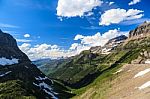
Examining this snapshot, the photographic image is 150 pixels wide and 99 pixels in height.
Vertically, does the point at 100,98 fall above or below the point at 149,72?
below

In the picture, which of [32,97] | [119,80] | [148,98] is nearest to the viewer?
[148,98]

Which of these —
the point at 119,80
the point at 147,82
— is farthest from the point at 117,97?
the point at 119,80

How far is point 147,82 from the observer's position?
355 ft

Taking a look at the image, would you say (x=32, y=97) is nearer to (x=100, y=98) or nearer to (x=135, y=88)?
(x=100, y=98)

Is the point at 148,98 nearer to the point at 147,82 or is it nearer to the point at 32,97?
the point at 147,82

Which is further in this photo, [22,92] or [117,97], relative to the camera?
[22,92]

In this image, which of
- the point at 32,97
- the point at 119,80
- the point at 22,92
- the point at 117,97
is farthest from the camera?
the point at 22,92

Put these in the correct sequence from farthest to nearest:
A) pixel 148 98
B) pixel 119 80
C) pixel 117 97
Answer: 1. pixel 119 80
2. pixel 117 97
3. pixel 148 98

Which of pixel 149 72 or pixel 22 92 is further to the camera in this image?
pixel 22 92

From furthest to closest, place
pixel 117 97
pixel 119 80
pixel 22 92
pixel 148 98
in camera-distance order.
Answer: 1. pixel 22 92
2. pixel 119 80
3. pixel 117 97
4. pixel 148 98

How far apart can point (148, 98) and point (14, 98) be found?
4774 inches

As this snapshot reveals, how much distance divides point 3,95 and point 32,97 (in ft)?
67.8

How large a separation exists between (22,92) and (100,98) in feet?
273

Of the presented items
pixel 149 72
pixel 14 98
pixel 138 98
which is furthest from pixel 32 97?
pixel 138 98
